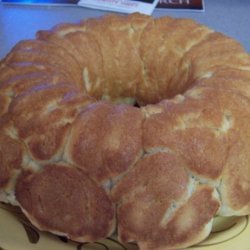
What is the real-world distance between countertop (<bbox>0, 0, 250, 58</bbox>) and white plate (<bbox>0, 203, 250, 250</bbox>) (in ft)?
2.96

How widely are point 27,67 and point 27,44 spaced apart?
0.09m

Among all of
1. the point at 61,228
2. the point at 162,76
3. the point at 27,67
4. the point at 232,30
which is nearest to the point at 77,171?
the point at 61,228

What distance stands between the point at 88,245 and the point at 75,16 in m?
1.11

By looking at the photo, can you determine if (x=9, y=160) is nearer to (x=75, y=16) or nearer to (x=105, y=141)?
(x=105, y=141)

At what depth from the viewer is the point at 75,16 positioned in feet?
5.27

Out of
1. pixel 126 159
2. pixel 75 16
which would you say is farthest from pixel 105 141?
pixel 75 16

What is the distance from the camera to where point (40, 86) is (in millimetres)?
708

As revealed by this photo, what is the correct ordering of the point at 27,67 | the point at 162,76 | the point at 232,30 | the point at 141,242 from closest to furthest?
the point at 141,242 < the point at 27,67 < the point at 162,76 < the point at 232,30

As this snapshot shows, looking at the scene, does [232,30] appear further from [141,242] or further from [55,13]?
[141,242]

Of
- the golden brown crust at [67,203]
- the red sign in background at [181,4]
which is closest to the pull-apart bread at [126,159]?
the golden brown crust at [67,203]

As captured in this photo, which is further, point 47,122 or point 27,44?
point 27,44

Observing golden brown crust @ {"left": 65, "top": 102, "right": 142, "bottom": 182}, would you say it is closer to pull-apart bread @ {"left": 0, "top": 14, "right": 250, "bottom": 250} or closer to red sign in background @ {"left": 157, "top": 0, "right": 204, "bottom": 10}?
pull-apart bread @ {"left": 0, "top": 14, "right": 250, "bottom": 250}

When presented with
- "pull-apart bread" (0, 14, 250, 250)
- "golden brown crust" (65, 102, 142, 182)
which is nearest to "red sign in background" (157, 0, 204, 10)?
"pull-apart bread" (0, 14, 250, 250)

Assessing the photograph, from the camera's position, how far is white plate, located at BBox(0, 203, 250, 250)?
63cm
